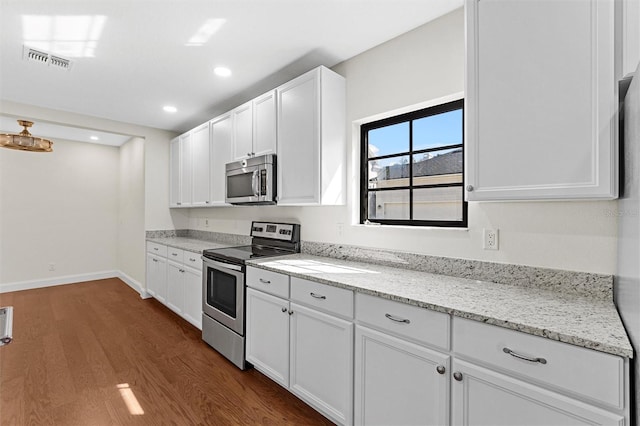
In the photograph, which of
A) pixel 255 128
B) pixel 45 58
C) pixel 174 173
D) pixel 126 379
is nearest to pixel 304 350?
pixel 126 379

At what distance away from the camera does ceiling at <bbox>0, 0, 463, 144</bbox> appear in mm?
1880

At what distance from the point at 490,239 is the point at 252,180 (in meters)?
1.97

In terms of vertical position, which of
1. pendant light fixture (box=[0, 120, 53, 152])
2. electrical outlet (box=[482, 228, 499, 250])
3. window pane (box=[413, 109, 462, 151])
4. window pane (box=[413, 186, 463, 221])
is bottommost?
electrical outlet (box=[482, 228, 499, 250])

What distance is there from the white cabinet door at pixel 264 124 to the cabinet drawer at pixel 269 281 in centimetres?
108

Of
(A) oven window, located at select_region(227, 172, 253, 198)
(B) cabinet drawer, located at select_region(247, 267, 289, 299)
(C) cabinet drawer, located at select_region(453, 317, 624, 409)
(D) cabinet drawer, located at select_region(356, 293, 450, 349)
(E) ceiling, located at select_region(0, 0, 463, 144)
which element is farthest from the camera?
(A) oven window, located at select_region(227, 172, 253, 198)

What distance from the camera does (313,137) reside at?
236cm

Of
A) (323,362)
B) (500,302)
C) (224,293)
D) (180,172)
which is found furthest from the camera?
(180,172)

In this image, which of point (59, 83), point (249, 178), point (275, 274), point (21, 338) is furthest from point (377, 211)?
point (21, 338)

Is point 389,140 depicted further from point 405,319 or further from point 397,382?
point 397,382

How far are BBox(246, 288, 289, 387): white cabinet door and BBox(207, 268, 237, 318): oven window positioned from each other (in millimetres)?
219

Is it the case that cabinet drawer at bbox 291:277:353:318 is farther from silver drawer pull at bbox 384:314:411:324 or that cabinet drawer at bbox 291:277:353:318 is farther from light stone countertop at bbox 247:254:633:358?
silver drawer pull at bbox 384:314:411:324

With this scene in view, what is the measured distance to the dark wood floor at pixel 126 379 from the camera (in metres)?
1.97

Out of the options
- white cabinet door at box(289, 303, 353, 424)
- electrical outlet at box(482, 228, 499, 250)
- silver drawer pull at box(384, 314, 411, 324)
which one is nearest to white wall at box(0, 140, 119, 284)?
white cabinet door at box(289, 303, 353, 424)

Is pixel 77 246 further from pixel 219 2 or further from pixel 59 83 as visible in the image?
pixel 219 2
